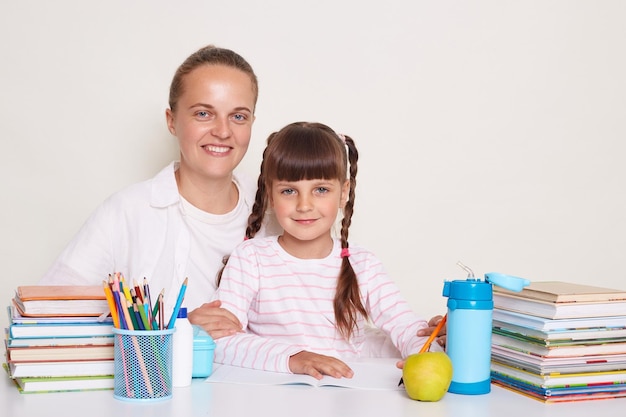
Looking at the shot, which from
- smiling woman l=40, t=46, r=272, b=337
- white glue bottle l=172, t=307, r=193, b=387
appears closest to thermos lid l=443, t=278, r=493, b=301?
white glue bottle l=172, t=307, r=193, b=387

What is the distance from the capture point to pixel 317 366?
1.36m

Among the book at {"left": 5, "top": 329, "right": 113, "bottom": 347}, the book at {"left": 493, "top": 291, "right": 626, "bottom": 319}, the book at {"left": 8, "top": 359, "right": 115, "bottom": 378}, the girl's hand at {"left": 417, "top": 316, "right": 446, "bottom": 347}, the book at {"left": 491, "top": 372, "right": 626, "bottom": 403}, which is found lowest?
the book at {"left": 491, "top": 372, "right": 626, "bottom": 403}

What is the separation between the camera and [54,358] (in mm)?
1243

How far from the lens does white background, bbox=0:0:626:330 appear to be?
2371 mm

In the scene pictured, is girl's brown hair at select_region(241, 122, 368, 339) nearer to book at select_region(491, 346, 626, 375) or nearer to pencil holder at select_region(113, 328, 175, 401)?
book at select_region(491, 346, 626, 375)

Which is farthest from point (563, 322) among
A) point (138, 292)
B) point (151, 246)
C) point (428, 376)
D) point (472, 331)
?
point (151, 246)

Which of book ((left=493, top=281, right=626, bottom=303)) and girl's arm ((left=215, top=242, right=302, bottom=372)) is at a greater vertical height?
book ((left=493, top=281, right=626, bottom=303))

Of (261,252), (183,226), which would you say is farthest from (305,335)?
(183,226)

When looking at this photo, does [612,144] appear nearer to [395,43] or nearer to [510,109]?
[510,109]

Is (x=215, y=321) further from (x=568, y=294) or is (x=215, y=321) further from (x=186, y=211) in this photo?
(x=568, y=294)

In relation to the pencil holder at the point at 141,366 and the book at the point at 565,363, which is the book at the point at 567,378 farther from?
the pencil holder at the point at 141,366

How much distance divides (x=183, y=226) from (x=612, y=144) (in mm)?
1751

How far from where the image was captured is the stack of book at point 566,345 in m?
1.26

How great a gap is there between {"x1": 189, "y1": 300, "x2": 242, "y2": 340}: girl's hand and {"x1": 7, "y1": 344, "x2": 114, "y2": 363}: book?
11.7 inches
